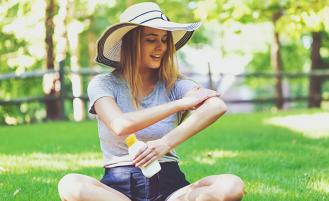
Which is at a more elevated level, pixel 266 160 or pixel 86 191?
pixel 86 191

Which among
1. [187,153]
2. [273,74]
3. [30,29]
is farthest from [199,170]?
[30,29]

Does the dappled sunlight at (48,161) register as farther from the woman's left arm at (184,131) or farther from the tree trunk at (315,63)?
the tree trunk at (315,63)

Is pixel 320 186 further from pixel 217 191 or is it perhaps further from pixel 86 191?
pixel 86 191

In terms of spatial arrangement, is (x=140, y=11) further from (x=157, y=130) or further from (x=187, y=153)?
(x=187, y=153)

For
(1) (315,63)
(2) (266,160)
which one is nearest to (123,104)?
(2) (266,160)

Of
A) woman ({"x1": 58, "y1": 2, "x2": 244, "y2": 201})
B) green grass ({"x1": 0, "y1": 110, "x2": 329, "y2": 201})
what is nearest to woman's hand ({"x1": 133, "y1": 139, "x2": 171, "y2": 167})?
woman ({"x1": 58, "y1": 2, "x2": 244, "y2": 201})

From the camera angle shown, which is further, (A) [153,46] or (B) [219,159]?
(B) [219,159]

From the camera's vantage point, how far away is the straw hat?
3766 mm

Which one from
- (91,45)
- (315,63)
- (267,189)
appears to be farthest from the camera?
(91,45)

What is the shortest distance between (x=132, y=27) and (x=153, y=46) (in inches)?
6.4

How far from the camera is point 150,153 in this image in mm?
3523

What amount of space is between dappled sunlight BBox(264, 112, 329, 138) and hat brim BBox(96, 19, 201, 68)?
14.9 feet

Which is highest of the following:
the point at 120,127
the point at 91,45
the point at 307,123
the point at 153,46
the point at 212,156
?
the point at 153,46

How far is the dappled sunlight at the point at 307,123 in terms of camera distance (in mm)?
8606
